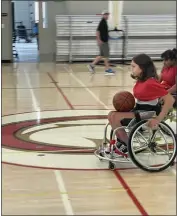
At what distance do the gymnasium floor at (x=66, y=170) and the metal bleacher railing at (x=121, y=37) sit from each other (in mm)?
6765

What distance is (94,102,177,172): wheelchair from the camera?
3.77m

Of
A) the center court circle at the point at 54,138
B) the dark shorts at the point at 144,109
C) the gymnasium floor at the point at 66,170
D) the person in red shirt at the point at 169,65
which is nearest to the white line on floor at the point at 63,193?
the gymnasium floor at the point at 66,170

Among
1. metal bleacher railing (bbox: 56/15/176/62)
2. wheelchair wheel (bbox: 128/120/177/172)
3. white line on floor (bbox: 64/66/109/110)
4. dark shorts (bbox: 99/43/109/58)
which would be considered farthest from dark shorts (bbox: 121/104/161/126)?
metal bleacher railing (bbox: 56/15/176/62)

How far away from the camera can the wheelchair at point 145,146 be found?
3.77 meters

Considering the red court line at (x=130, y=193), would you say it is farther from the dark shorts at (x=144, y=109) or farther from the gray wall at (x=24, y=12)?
the gray wall at (x=24, y=12)

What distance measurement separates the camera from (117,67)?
1327cm

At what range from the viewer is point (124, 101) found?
397 cm

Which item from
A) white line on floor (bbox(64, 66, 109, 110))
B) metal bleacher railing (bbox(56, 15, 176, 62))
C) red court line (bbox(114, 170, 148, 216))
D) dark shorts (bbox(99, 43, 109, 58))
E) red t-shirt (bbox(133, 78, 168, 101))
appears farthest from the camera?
metal bleacher railing (bbox(56, 15, 176, 62))

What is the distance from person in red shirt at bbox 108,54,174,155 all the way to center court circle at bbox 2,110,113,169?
0.46 metres

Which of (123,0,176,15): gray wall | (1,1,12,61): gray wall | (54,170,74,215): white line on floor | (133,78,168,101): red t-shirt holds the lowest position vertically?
(54,170,74,215): white line on floor

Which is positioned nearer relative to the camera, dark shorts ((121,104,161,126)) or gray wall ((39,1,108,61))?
dark shorts ((121,104,161,126))

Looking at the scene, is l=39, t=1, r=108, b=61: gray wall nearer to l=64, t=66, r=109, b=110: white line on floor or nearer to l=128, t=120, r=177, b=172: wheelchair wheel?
l=64, t=66, r=109, b=110: white line on floor

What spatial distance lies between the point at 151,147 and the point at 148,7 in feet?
39.3

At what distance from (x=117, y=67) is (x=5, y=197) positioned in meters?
10.2
